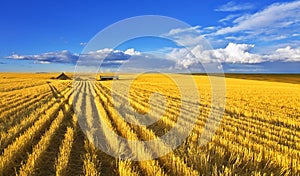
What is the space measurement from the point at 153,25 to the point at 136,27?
78 cm

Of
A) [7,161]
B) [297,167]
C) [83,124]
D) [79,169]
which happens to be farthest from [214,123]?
[7,161]

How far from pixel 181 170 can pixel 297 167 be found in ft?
6.85

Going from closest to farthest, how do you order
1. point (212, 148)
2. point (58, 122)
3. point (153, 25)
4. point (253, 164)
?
1. point (253, 164)
2. point (212, 148)
3. point (58, 122)
4. point (153, 25)

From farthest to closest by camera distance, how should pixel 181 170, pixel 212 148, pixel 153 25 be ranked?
1. pixel 153 25
2. pixel 212 148
3. pixel 181 170

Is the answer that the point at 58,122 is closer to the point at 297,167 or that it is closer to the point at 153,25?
the point at 153,25

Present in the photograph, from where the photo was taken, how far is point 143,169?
17.6 feet

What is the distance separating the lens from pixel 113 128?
9211 mm

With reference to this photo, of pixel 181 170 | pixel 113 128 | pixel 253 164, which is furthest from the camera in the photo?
pixel 113 128

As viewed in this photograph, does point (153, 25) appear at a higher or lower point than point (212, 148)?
higher

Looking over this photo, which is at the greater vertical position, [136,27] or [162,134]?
[136,27]

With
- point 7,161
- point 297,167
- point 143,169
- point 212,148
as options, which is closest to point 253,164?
point 297,167

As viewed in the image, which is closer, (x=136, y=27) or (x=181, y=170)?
(x=181, y=170)

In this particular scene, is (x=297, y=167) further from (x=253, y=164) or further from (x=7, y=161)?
(x=7, y=161)

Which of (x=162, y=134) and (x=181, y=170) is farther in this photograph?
(x=162, y=134)
